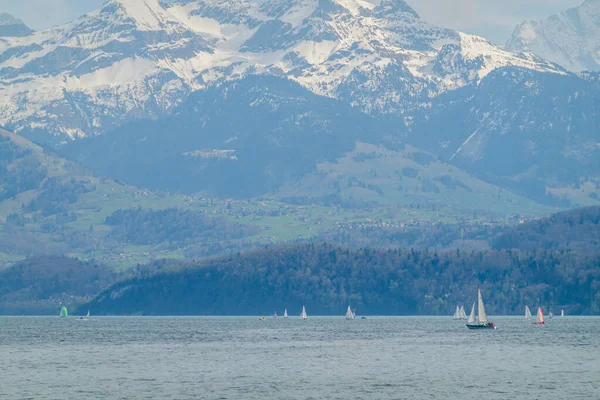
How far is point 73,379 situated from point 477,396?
63.4m

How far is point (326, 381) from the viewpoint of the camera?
631ft

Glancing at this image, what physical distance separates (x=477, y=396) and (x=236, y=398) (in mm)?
32350

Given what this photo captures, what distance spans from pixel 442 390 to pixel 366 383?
47.6ft

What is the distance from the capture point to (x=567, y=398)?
16962 centimetres

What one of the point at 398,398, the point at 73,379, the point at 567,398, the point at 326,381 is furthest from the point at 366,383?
the point at 73,379

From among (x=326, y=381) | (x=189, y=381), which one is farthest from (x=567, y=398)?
(x=189, y=381)

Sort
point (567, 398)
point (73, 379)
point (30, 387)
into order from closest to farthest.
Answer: point (567, 398) < point (30, 387) < point (73, 379)

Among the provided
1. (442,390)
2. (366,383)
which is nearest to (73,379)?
→ (366,383)

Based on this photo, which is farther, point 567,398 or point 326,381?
point 326,381

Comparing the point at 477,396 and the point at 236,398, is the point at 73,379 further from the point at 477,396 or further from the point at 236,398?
the point at 477,396

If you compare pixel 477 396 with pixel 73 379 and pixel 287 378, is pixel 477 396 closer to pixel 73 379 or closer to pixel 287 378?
pixel 287 378

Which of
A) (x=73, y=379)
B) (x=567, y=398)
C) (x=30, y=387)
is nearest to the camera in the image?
(x=567, y=398)

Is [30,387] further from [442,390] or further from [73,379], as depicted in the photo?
[442,390]

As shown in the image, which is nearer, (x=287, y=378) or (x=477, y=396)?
(x=477, y=396)
